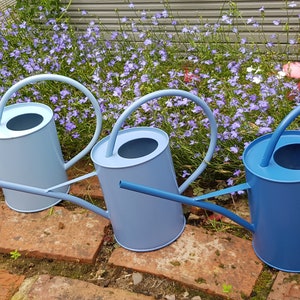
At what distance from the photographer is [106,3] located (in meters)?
3.64

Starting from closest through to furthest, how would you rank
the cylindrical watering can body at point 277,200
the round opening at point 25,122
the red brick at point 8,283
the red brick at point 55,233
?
the cylindrical watering can body at point 277,200, the red brick at point 8,283, the red brick at point 55,233, the round opening at point 25,122

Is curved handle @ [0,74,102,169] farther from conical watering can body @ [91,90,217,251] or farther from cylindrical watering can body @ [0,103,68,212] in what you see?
conical watering can body @ [91,90,217,251]

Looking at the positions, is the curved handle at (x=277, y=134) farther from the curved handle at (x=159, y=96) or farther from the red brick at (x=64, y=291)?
the red brick at (x=64, y=291)

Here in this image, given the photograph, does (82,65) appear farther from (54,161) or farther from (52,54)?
(54,161)

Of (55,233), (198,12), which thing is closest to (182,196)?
(55,233)

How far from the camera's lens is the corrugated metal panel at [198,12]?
3.18m

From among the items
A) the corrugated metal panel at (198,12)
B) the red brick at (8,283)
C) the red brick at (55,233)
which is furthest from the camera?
the corrugated metal panel at (198,12)

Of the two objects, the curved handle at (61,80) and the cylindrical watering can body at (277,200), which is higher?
the curved handle at (61,80)

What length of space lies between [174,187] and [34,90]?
4.30ft

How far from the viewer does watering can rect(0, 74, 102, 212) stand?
7.82ft

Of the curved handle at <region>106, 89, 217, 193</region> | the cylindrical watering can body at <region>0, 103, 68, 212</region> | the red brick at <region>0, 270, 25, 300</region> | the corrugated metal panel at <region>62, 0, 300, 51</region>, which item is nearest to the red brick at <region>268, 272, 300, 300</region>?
the curved handle at <region>106, 89, 217, 193</region>

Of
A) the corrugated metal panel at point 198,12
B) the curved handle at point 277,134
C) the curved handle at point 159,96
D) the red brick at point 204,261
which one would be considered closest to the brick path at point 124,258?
the red brick at point 204,261

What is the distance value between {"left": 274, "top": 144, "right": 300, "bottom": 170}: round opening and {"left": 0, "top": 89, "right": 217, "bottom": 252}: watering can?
288 mm

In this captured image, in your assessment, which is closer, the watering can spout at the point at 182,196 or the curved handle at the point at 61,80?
the watering can spout at the point at 182,196
